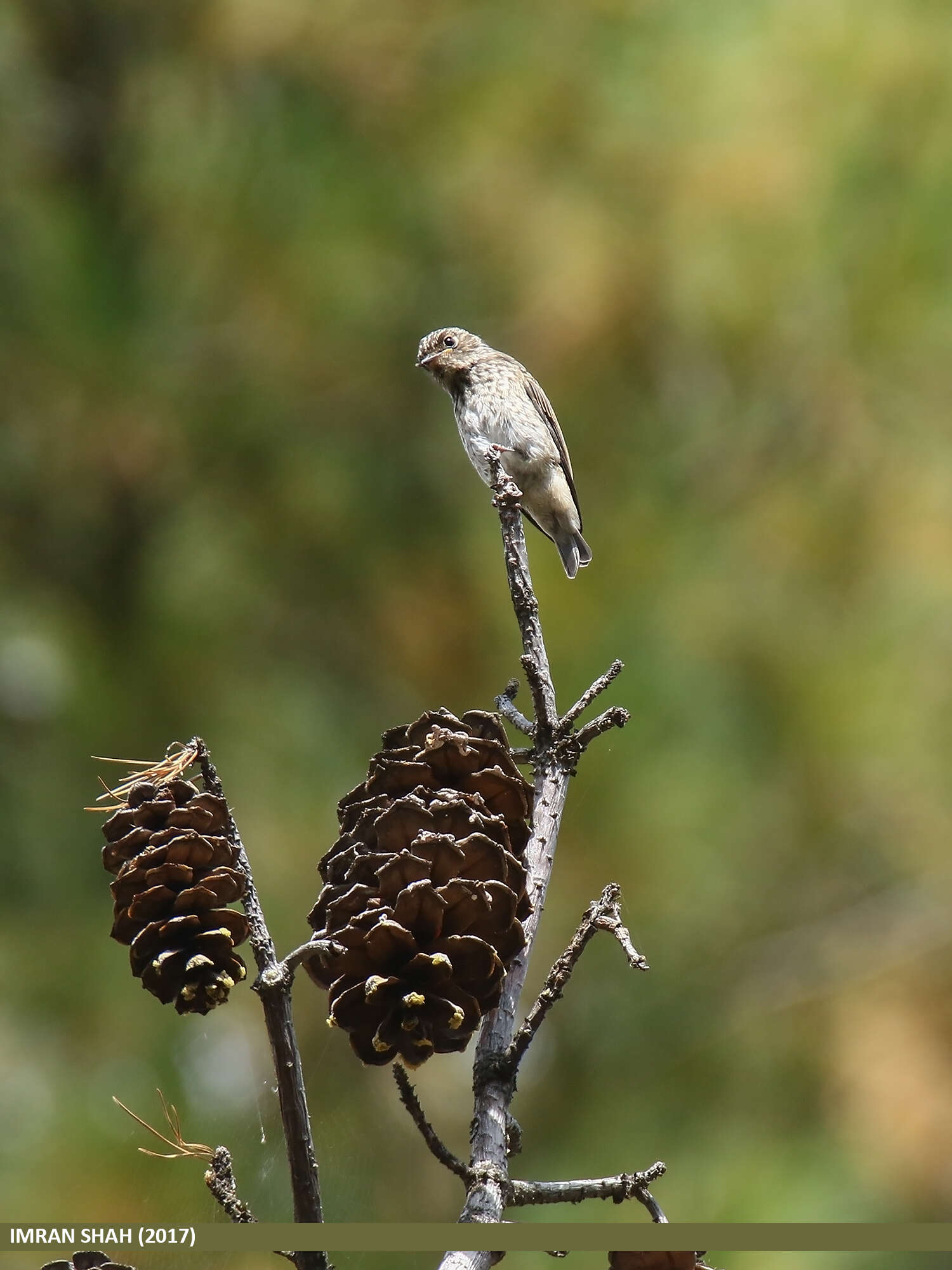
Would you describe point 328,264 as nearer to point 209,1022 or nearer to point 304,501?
point 304,501

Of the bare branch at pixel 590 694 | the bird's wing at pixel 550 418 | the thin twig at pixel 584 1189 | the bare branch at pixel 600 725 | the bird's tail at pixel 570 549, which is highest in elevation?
the bird's wing at pixel 550 418

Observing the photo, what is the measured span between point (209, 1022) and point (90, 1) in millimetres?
3473

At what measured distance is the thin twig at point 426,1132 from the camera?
818mm

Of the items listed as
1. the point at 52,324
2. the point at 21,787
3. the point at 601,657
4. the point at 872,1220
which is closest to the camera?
the point at 872,1220

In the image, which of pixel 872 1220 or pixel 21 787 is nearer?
pixel 872 1220

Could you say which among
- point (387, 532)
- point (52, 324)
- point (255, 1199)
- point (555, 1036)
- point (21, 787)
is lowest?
point (255, 1199)

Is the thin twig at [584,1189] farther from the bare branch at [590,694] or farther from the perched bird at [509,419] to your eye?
the perched bird at [509,419]

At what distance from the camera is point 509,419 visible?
7.88ft

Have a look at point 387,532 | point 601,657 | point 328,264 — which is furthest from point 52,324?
point 601,657

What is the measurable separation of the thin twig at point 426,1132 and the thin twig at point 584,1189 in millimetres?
33

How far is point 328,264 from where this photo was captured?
346 centimetres

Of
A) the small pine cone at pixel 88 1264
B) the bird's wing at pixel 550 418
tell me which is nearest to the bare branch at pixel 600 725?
the small pine cone at pixel 88 1264

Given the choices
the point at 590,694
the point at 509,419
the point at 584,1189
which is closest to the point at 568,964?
the point at 584,1189

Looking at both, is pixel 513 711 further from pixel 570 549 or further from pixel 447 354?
pixel 570 549
